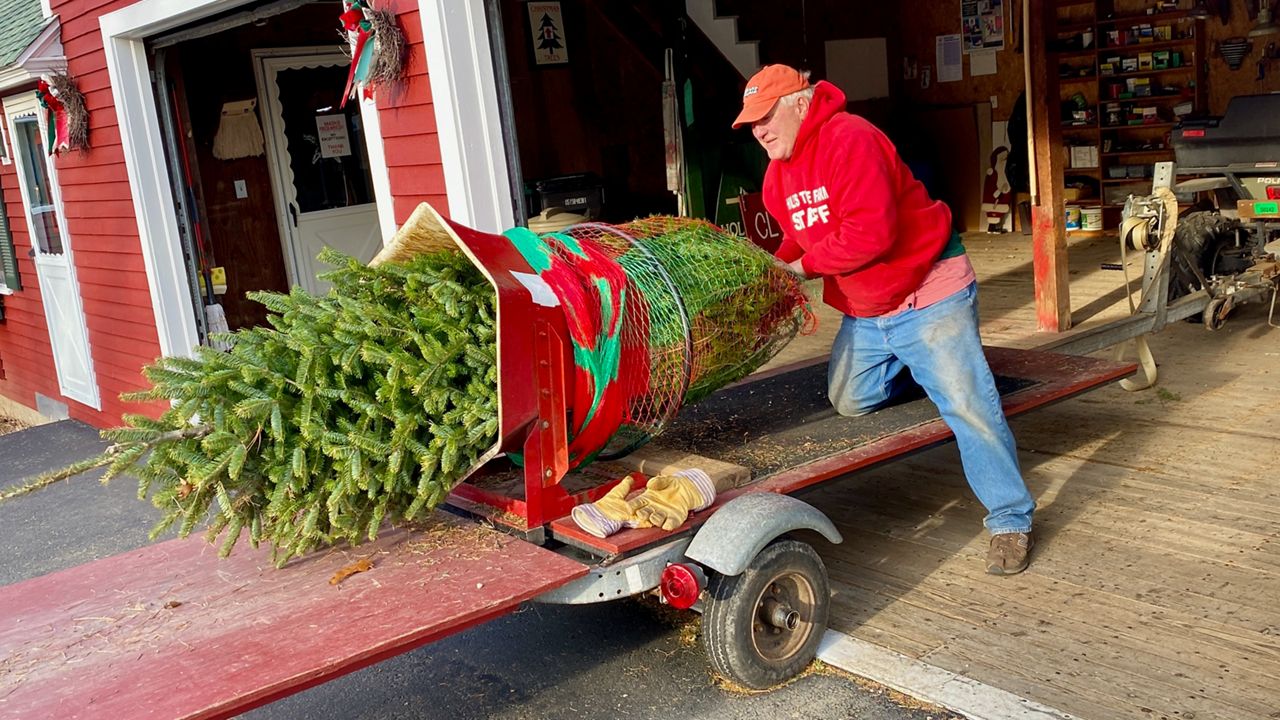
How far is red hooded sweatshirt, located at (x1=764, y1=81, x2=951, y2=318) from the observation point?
432 centimetres

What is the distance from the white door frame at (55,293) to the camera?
10.9 metres

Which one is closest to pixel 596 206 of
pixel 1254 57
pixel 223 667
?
pixel 1254 57

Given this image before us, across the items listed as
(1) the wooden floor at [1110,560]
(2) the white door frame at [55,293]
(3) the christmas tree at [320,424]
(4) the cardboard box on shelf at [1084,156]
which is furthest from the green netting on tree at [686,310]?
(4) the cardboard box on shelf at [1084,156]

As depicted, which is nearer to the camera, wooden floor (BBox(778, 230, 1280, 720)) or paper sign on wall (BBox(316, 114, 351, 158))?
wooden floor (BBox(778, 230, 1280, 720))

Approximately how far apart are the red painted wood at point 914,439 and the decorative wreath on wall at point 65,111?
7808 mm

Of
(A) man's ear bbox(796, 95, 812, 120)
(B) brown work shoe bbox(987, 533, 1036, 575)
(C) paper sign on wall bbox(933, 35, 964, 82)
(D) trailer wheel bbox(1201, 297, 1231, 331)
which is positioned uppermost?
(C) paper sign on wall bbox(933, 35, 964, 82)

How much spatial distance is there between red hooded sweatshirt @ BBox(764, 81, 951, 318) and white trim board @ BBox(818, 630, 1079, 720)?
138 cm

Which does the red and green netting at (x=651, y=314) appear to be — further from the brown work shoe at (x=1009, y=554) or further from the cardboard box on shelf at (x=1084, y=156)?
the cardboard box on shelf at (x=1084, y=156)

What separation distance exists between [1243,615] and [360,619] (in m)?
3.00

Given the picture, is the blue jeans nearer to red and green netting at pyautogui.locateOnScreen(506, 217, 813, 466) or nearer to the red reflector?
red and green netting at pyautogui.locateOnScreen(506, 217, 813, 466)

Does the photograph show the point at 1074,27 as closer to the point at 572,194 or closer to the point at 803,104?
the point at 572,194

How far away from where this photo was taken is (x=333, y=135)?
11352 millimetres

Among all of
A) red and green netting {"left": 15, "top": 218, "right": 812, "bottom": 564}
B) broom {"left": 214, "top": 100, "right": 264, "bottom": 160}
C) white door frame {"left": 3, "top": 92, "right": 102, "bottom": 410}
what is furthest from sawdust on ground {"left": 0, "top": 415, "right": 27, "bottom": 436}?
red and green netting {"left": 15, "top": 218, "right": 812, "bottom": 564}

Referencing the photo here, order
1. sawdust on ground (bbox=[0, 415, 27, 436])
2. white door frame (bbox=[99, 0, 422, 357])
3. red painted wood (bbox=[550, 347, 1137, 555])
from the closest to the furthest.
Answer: red painted wood (bbox=[550, 347, 1137, 555])
white door frame (bbox=[99, 0, 422, 357])
sawdust on ground (bbox=[0, 415, 27, 436])
